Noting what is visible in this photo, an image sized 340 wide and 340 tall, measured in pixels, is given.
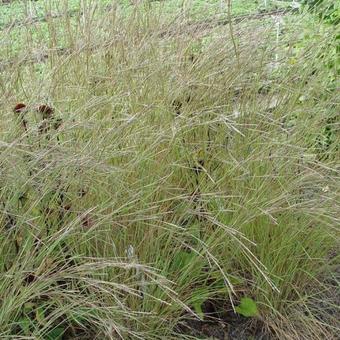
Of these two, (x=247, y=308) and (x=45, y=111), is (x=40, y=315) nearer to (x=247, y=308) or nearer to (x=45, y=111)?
(x=45, y=111)

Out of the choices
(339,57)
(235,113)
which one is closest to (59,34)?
(235,113)

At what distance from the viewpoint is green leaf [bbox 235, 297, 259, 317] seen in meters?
2.62

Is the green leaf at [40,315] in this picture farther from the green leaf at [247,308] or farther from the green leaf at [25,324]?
the green leaf at [247,308]

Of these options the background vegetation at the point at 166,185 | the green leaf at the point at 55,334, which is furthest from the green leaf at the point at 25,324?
the green leaf at the point at 55,334

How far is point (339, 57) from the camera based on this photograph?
3.67 meters

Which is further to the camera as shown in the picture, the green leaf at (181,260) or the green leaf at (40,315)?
the green leaf at (181,260)

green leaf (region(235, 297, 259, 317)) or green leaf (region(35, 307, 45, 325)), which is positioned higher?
green leaf (region(35, 307, 45, 325))

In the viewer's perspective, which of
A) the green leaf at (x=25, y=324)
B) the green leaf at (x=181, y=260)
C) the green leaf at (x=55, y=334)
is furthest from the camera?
the green leaf at (x=181, y=260)

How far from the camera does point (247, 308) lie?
8.60 feet

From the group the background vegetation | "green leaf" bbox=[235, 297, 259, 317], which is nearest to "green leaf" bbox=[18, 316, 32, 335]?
the background vegetation

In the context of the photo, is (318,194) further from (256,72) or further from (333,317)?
(256,72)

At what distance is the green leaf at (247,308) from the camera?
262cm

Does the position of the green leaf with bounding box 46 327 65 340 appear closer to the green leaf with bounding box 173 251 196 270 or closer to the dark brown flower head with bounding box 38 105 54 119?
the green leaf with bounding box 173 251 196 270

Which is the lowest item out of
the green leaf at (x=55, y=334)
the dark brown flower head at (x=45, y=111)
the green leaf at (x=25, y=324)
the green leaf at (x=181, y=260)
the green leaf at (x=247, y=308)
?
the green leaf at (x=247, y=308)
